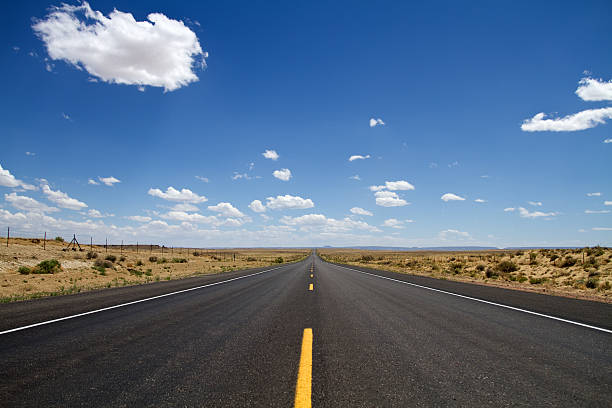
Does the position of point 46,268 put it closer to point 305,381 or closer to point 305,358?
point 305,358

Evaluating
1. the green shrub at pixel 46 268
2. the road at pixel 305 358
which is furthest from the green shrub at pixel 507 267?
the green shrub at pixel 46 268

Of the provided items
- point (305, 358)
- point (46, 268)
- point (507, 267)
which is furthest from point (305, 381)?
point (507, 267)

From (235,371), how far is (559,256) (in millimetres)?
32235

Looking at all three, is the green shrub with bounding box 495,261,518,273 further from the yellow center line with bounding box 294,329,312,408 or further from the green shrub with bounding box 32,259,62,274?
the green shrub with bounding box 32,259,62,274

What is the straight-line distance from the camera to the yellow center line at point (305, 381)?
284 centimetres

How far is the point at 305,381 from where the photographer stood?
3309 mm

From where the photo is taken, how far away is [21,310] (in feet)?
25.7

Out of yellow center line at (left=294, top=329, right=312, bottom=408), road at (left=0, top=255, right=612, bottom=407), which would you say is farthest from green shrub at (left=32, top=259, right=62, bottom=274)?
yellow center line at (left=294, top=329, right=312, bottom=408)

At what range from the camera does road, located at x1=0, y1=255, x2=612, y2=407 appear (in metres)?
3.05

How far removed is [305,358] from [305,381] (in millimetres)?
764

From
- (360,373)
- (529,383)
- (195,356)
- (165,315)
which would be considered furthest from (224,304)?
(529,383)

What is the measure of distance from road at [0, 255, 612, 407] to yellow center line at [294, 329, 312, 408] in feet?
0.07

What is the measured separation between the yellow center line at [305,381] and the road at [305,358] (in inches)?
0.9

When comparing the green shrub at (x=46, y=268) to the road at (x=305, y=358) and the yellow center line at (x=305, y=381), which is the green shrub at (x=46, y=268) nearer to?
the road at (x=305, y=358)
